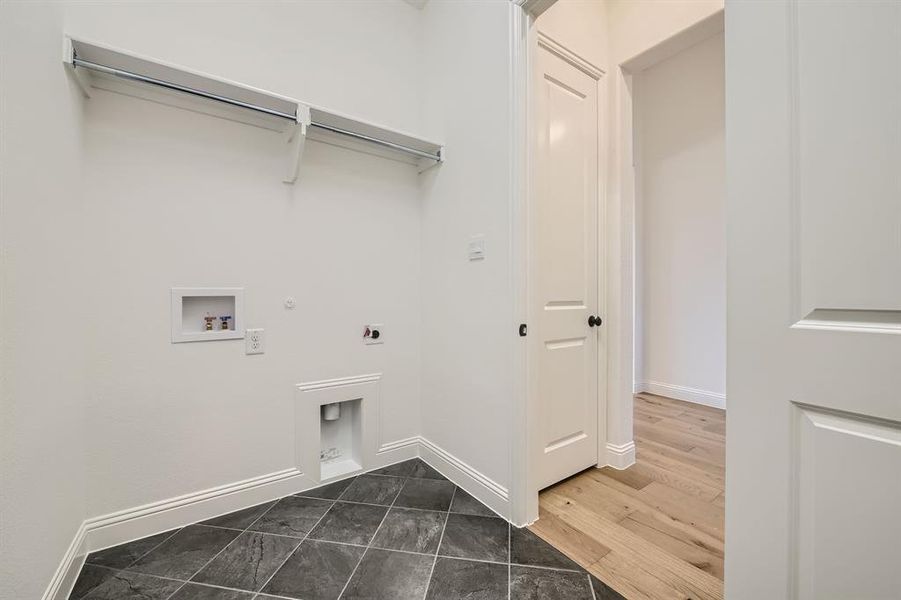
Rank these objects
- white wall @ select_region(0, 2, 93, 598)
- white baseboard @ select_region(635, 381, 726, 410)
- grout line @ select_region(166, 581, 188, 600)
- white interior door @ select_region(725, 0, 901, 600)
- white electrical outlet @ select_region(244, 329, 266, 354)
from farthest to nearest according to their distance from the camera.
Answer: white baseboard @ select_region(635, 381, 726, 410)
white electrical outlet @ select_region(244, 329, 266, 354)
grout line @ select_region(166, 581, 188, 600)
white wall @ select_region(0, 2, 93, 598)
white interior door @ select_region(725, 0, 901, 600)

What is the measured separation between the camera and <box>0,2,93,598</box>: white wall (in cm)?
90

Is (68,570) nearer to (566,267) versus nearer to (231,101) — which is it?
(231,101)

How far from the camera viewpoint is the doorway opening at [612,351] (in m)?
1.45

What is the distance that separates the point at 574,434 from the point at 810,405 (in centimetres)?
135

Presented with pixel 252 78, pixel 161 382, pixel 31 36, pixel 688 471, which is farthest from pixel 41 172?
pixel 688 471

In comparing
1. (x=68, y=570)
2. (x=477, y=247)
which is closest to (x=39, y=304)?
(x=68, y=570)

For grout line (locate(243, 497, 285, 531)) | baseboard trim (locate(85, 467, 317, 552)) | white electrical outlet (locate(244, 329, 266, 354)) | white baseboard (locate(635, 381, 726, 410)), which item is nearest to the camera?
baseboard trim (locate(85, 467, 317, 552))

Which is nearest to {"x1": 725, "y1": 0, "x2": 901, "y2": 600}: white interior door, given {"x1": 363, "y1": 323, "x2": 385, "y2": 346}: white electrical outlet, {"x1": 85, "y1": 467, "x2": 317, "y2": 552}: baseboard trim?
{"x1": 363, "y1": 323, "x2": 385, "y2": 346}: white electrical outlet

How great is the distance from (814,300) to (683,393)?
3.18 meters

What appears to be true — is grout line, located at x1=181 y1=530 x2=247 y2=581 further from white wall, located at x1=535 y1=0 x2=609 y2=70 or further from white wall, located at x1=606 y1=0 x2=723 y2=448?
white wall, located at x1=535 y1=0 x2=609 y2=70

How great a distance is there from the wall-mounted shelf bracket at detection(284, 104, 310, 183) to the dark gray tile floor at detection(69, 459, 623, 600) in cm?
165

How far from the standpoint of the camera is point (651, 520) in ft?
5.19

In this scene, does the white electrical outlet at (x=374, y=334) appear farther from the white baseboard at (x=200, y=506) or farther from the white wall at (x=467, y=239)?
the white baseboard at (x=200, y=506)

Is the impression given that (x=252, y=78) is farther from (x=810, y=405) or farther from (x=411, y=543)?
(x=810, y=405)
